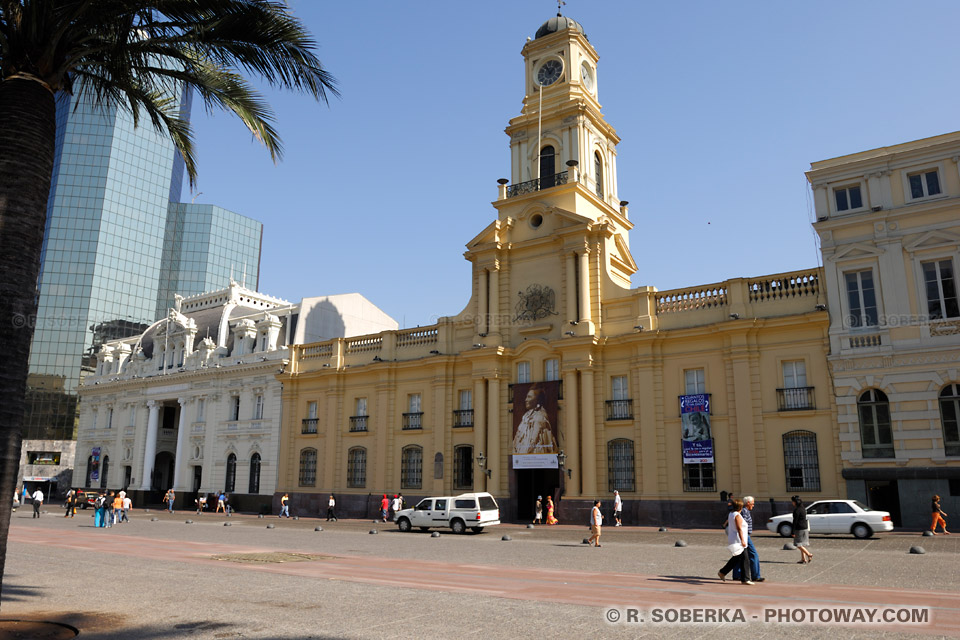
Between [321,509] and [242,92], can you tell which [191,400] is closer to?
[321,509]

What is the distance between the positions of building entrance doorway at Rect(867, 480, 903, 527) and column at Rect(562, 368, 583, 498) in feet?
39.5

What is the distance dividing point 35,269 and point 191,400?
45420 mm

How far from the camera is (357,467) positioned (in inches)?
1655

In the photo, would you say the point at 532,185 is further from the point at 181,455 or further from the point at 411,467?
the point at 181,455

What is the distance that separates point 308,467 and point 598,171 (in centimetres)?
2543

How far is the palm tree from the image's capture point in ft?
28.2

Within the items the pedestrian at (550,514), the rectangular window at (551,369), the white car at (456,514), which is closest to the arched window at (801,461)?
the pedestrian at (550,514)

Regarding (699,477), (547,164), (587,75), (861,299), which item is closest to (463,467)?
(699,477)

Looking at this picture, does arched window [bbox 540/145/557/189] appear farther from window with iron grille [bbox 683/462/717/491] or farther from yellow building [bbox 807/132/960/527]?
window with iron grille [bbox 683/462/717/491]

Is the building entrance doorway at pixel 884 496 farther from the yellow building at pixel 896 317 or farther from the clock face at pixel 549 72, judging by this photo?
the clock face at pixel 549 72

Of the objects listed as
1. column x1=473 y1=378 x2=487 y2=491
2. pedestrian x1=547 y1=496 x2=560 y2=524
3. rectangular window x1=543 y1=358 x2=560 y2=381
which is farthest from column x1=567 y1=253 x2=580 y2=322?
pedestrian x1=547 y1=496 x2=560 y2=524

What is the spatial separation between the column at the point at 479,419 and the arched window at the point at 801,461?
47.7ft

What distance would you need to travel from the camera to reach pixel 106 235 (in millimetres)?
100188

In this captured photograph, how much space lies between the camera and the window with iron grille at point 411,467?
1554 inches
